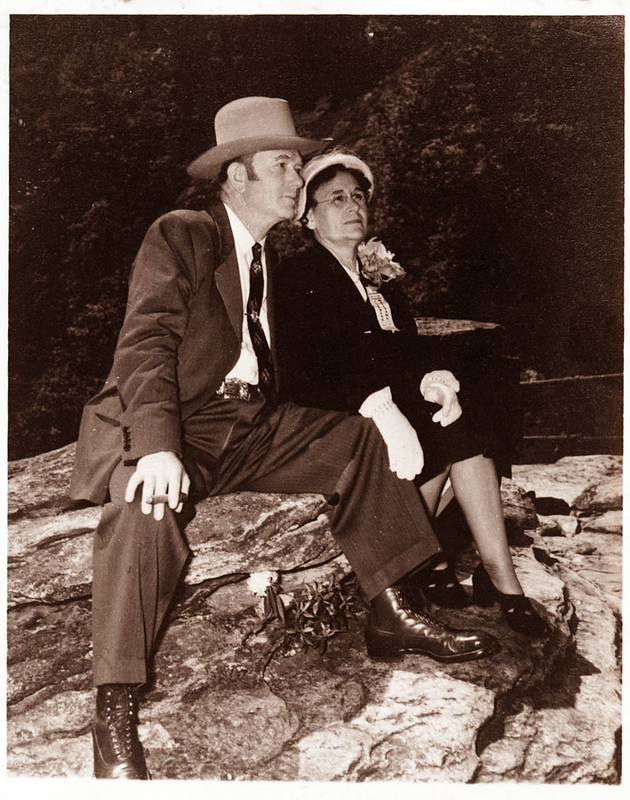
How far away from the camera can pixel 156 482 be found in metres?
2.19

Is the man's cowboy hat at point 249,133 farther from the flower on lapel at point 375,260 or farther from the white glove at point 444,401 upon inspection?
the white glove at point 444,401

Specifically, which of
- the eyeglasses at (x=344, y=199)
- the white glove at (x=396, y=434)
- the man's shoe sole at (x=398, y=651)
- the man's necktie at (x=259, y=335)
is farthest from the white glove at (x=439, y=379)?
the man's shoe sole at (x=398, y=651)

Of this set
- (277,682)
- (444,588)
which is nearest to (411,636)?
(444,588)

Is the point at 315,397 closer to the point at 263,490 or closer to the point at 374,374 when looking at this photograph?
the point at 374,374

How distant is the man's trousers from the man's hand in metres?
0.03

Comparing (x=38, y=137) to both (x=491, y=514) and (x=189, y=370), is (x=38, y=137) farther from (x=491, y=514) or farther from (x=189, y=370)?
(x=491, y=514)

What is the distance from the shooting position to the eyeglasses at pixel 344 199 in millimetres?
2760

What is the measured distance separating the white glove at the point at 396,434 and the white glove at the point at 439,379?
0.17 meters

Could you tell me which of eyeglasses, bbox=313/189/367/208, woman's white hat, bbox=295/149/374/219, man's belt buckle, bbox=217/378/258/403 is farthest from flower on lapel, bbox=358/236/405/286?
man's belt buckle, bbox=217/378/258/403

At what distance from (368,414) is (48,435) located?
1.15 metres

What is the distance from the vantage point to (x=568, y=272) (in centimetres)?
282

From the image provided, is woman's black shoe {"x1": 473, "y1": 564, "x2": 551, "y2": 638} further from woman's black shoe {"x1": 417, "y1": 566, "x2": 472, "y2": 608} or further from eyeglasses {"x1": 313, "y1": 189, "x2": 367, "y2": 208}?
eyeglasses {"x1": 313, "y1": 189, "x2": 367, "y2": 208}

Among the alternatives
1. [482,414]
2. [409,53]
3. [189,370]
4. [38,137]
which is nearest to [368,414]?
[482,414]

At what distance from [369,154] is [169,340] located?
42.7 inches
